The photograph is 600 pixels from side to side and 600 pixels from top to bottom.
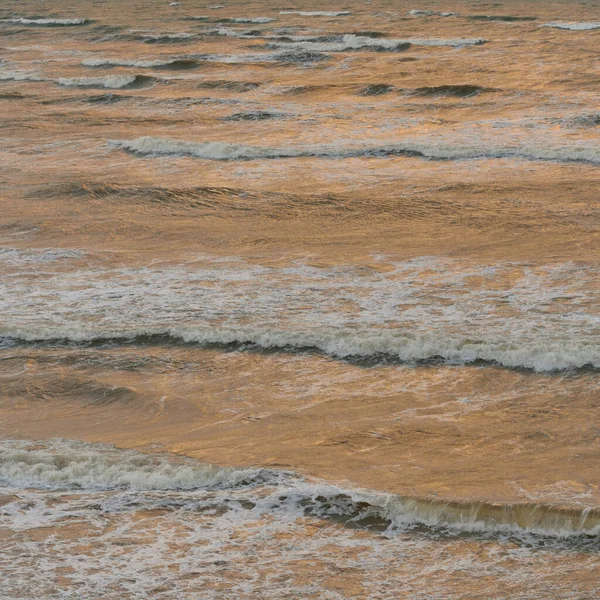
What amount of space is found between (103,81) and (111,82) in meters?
0.32

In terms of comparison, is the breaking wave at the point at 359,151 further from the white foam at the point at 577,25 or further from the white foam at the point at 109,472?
the white foam at the point at 577,25

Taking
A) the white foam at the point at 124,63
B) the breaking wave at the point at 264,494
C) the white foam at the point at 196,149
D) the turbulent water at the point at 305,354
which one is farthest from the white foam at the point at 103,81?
the breaking wave at the point at 264,494

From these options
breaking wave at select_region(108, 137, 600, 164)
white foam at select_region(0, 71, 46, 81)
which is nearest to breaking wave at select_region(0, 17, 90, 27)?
white foam at select_region(0, 71, 46, 81)

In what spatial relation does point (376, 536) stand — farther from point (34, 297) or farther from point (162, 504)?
point (34, 297)

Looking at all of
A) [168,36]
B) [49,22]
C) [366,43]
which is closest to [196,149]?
[366,43]

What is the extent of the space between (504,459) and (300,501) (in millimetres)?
1196

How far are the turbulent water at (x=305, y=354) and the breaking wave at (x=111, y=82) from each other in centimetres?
496

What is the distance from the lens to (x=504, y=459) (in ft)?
19.7

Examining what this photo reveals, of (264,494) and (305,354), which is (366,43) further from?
(264,494)

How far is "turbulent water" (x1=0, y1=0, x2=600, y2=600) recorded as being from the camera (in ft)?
17.0

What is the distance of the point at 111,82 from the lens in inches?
905

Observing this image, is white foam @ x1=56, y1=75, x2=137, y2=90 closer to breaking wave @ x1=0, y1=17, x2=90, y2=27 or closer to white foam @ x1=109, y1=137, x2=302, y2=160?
white foam @ x1=109, y1=137, x2=302, y2=160

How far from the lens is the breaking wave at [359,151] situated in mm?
13906

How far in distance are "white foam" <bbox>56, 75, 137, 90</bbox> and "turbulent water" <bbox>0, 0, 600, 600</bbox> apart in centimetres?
499
